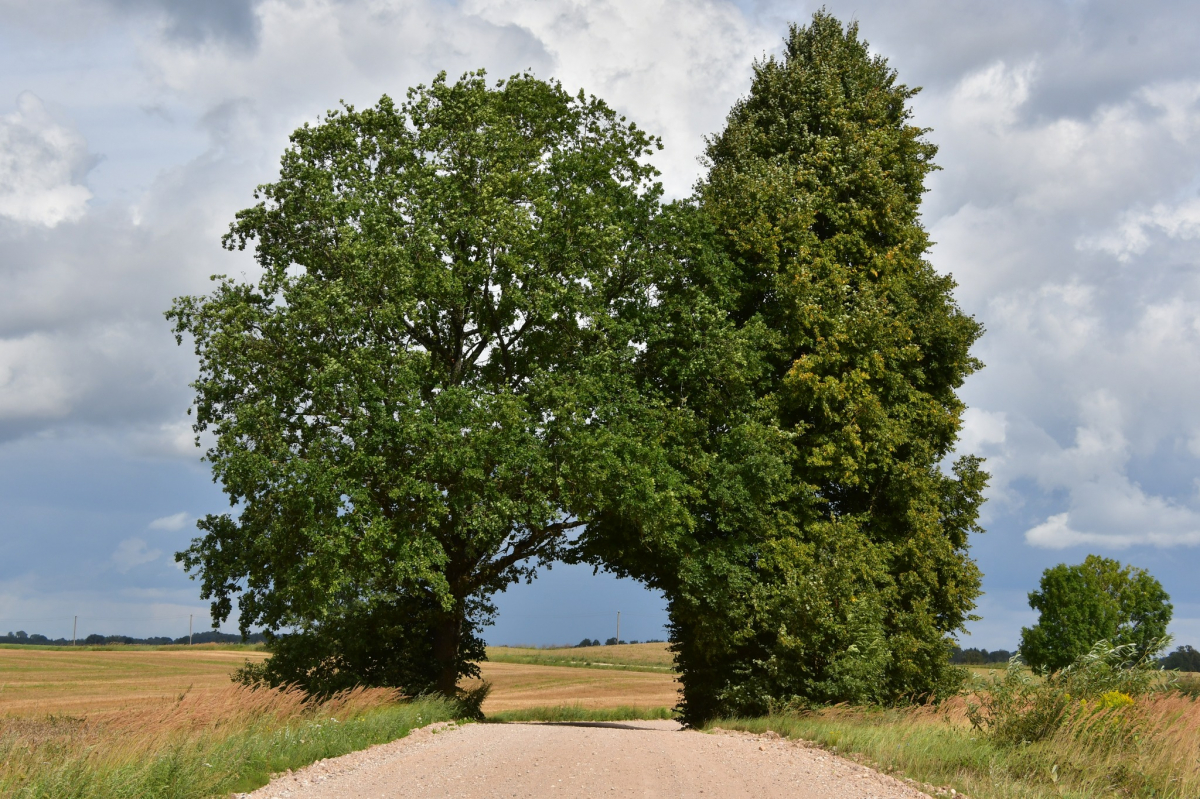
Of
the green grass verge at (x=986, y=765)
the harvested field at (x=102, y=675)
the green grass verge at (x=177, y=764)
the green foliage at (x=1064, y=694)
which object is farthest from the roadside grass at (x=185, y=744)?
the harvested field at (x=102, y=675)

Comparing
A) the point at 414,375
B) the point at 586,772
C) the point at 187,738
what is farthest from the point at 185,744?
the point at 414,375

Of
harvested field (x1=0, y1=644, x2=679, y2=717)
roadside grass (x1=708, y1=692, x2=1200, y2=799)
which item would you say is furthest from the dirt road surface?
harvested field (x1=0, y1=644, x2=679, y2=717)

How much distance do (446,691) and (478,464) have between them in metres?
7.72

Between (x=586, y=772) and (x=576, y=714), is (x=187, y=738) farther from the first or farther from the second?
(x=576, y=714)

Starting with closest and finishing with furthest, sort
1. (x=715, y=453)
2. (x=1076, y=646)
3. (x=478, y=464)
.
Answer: (x=478, y=464), (x=715, y=453), (x=1076, y=646)

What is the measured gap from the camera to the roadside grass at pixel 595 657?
73.9 metres

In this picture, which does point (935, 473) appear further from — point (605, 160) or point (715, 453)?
point (605, 160)

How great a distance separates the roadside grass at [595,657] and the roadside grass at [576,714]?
27026 mm

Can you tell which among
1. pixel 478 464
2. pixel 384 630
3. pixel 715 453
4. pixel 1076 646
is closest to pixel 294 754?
pixel 478 464

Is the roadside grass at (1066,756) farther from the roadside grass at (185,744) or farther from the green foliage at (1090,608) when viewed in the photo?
the green foliage at (1090,608)

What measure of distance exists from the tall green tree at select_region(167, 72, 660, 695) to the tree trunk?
0.07 metres

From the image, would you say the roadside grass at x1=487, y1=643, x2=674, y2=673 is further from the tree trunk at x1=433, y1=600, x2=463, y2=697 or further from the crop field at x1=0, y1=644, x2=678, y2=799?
the crop field at x1=0, y1=644, x2=678, y2=799

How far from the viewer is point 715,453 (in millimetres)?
23000

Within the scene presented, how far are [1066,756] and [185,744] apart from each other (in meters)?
11.6
